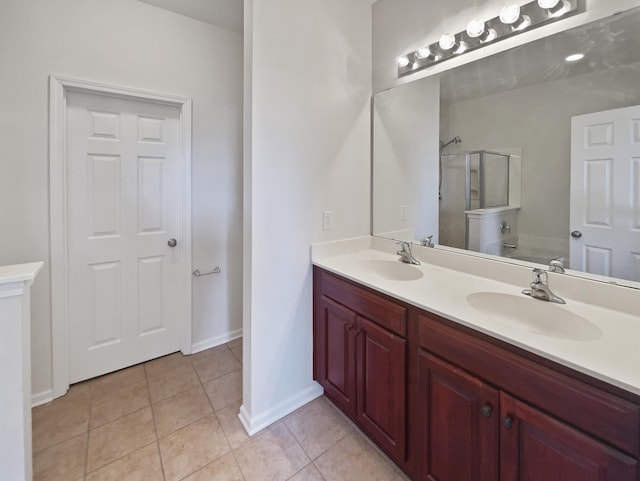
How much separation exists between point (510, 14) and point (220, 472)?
7.95ft

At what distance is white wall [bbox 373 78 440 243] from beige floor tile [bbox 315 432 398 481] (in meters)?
1.17

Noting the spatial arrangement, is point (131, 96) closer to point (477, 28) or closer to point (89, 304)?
point (89, 304)

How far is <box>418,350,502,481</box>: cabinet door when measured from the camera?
98 centimetres

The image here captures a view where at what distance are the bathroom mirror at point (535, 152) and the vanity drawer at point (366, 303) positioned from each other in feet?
1.99

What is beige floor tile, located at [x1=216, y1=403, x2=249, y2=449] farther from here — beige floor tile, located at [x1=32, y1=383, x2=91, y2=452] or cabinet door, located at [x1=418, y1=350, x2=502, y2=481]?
cabinet door, located at [x1=418, y1=350, x2=502, y2=481]

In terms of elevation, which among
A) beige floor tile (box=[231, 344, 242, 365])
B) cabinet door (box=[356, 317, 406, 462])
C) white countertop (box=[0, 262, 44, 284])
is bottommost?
beige floor tile (box=[231, 344, 242, 365])

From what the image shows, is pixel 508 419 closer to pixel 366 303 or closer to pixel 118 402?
pixel 366 303

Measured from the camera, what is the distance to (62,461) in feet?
4.75

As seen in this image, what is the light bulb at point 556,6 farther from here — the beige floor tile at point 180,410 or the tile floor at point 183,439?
the beige floor tile at point 180,410

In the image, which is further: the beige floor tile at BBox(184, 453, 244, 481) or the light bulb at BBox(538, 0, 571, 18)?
the beige floor tile at BBox(184, 453, 244, 481)

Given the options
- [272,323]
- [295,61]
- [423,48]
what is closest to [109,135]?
[295,61]

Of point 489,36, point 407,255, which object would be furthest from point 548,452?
point 489,36

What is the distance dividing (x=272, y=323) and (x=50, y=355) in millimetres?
1429

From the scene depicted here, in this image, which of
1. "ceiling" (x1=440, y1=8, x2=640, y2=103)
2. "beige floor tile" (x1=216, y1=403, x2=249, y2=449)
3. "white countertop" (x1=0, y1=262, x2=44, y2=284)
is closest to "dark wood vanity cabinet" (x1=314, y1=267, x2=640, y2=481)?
"beige floor tile" (x1=216, y1=403, x2=249, y2=449)
